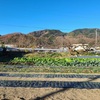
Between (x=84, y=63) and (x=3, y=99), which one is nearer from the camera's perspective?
(x=3, y=99)

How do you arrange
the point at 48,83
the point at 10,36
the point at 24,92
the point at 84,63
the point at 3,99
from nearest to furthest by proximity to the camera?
the point at 3,99 < the point at 24,92 < the point at 48,83 < the point at 84,63 < the point at 10,36

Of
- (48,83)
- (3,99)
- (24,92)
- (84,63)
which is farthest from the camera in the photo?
(84,63)

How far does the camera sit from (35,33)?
444 ft

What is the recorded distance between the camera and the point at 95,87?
974cm

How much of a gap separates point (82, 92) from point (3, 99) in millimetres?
2883

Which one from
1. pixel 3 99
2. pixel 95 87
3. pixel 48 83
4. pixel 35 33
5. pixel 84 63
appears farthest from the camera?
pixel 35 33

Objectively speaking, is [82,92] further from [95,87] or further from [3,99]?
[3,99]

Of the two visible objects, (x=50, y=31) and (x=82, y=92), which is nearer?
(x=82, y=92)

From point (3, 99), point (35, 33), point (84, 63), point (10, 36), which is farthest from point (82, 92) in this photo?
point (35, 33)

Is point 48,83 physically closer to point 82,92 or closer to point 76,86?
point 76,86

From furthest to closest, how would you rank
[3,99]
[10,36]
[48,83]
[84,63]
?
1. [10,36]
2. [84,63]
3. [48,83]
4. [3,99]

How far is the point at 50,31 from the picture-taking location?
461 ft

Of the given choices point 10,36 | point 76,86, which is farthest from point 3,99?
point 10,36

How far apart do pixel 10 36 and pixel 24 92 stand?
301 feet
